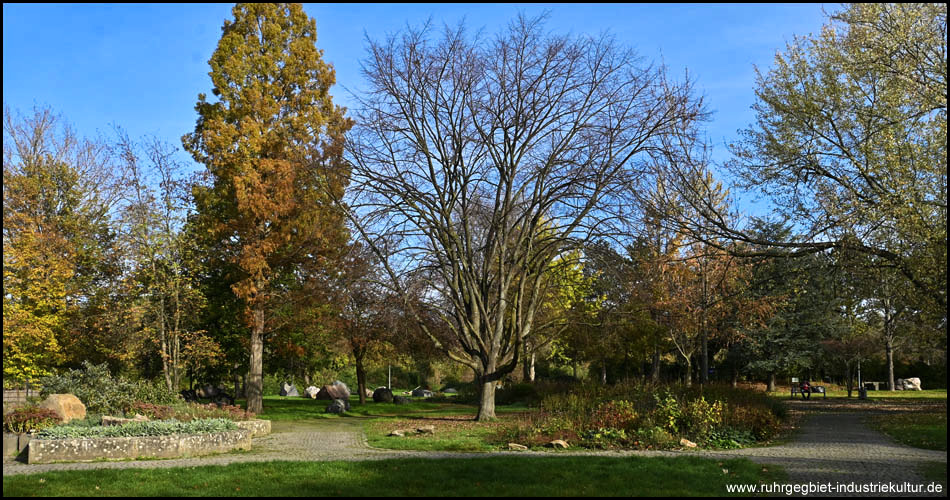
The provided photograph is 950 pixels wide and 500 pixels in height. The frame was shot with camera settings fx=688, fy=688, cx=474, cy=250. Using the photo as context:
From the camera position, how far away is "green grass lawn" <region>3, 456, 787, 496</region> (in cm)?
830

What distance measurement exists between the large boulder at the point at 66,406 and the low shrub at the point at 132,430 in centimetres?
133

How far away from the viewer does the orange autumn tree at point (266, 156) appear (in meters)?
22.3

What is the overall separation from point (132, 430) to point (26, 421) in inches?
90.3

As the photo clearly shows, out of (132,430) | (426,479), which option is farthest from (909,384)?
(132,430)

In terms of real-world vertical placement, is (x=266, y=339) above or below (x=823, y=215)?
below

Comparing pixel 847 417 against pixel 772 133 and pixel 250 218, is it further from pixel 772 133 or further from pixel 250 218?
pixel 250 218

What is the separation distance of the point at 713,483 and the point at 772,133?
11.3m

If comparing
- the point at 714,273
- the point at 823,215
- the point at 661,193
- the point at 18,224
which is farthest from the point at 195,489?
the point at 714,273

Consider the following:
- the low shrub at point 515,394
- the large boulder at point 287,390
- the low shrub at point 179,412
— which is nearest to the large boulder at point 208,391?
the low shrub at point 515,394

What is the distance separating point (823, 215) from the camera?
49.9 ft

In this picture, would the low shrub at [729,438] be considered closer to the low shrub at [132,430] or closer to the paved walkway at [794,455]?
the paved walkway at [794,455]

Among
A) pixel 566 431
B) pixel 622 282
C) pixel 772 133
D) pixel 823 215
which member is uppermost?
pixel 772 133

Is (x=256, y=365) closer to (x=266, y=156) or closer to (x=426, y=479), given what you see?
(x=266, y=156)

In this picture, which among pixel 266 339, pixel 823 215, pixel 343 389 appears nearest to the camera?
pixel 823 215
